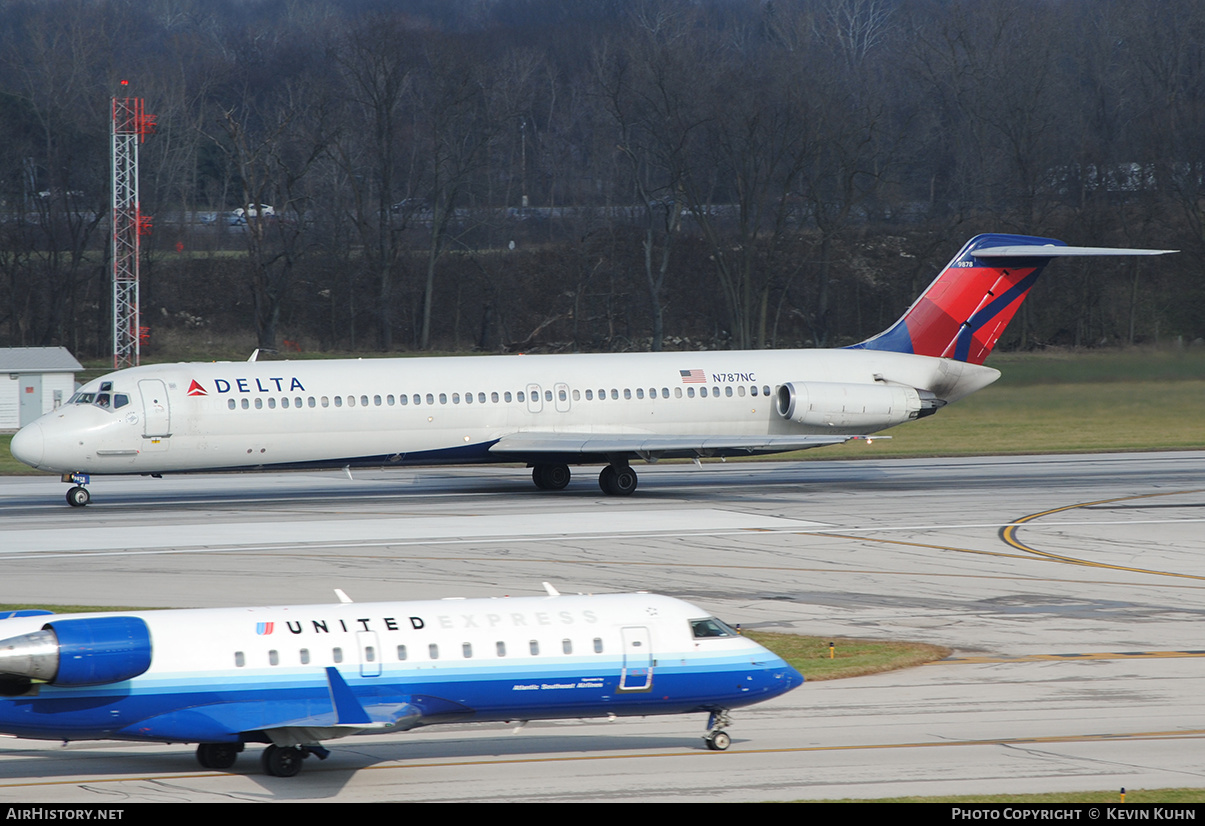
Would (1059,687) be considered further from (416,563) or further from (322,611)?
(416,563)

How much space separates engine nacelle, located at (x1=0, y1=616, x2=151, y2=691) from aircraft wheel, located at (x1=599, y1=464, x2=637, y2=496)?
24.8 meters

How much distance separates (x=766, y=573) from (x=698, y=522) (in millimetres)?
6318

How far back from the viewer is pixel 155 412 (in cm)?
3400

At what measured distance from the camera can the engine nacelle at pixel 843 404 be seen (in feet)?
127

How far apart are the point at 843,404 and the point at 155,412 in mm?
18810

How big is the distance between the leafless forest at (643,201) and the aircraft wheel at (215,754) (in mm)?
69603

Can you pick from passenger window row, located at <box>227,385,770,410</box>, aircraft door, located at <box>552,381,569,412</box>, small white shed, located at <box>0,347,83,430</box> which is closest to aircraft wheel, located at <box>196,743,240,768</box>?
passenger window row, located at <box>227,385,770,410</box>

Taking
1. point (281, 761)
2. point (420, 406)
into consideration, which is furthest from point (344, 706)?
point (420, 406)

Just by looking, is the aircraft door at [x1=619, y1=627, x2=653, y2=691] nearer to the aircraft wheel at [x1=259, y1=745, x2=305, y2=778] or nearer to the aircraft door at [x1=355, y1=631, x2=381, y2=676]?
the aircraft door at [x1=355, y1=631, x2=381, y2=676]

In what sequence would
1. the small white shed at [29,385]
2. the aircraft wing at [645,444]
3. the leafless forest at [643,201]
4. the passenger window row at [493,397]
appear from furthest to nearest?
1. the leafless forest at [643,201]
2. the small white shed at [29,385]
3. the aircraft wing at [645,444]
4. the passenger window row at [493,397]

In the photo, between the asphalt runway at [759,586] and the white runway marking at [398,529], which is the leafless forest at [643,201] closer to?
the asphalt runway at [759,586]

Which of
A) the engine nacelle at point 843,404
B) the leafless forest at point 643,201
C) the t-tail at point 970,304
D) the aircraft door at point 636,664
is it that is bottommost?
the aircraft door at point 636,664

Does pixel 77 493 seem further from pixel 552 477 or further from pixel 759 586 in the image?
pixel 759 586

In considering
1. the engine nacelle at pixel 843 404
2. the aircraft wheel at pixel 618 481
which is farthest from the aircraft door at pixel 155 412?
the engine nacelle at pixel 843 404
